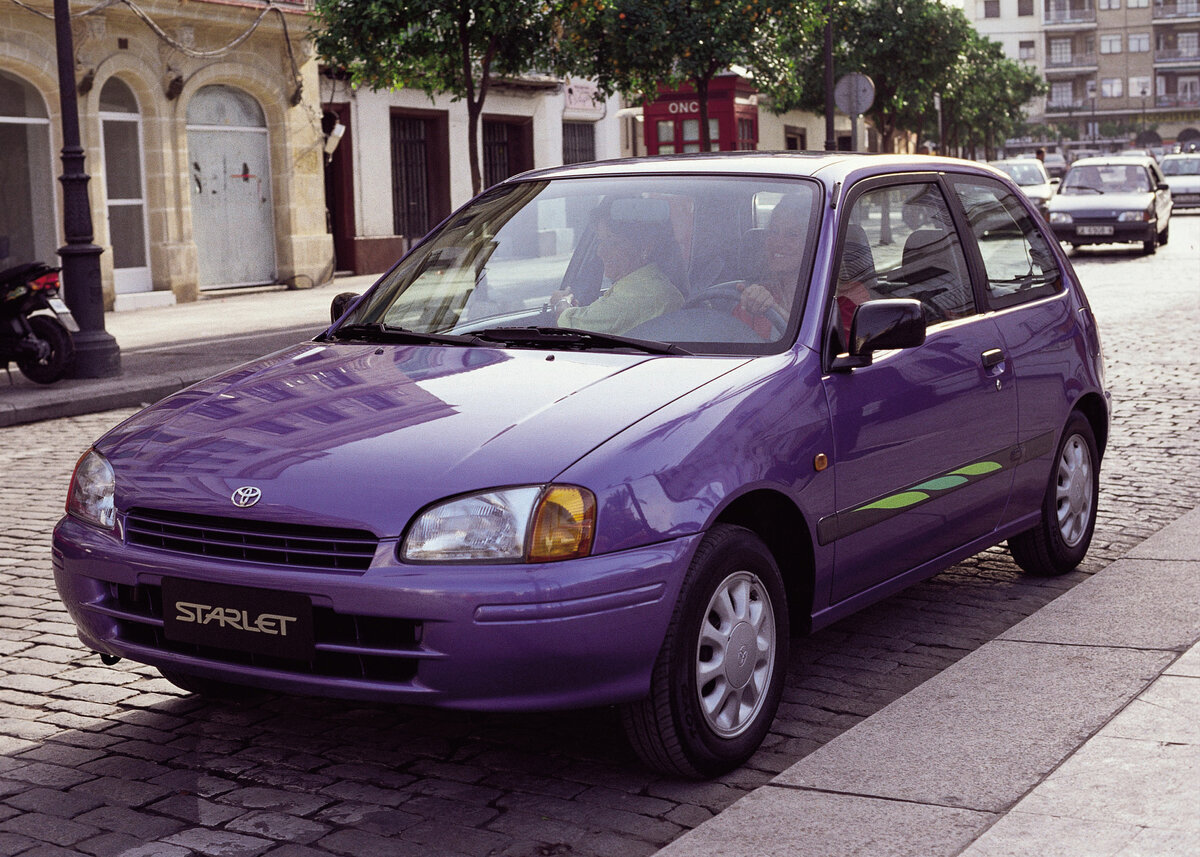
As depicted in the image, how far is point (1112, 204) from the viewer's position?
26734 mm

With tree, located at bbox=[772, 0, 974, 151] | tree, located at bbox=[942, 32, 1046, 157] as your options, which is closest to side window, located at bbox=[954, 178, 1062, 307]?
tree, located at bbox=[772, 0, 974, 151]

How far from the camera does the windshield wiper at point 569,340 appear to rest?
4.33 m

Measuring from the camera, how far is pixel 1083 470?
5.98m

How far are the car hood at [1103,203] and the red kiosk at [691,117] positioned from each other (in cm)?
1600

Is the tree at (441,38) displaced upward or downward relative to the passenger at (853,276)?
upward

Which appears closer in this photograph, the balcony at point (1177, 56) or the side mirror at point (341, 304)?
the side mirror at point (341, 304)

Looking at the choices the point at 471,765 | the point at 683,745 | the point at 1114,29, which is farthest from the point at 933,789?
the point at 1114,29

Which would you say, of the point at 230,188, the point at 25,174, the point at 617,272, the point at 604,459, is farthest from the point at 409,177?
the point at 604,459

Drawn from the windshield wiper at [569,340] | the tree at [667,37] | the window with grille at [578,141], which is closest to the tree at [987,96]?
the window with grille at [578,141]

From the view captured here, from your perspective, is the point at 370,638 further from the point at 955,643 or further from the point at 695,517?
the point at 955,643

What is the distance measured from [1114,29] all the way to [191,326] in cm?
11297

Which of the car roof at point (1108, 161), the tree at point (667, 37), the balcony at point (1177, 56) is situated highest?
the balcony at point (1177, 56)

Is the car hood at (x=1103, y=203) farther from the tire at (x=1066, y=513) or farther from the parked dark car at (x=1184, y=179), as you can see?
the tire at (x=1066, y=513)

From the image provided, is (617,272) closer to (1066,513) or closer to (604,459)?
(604,459)
